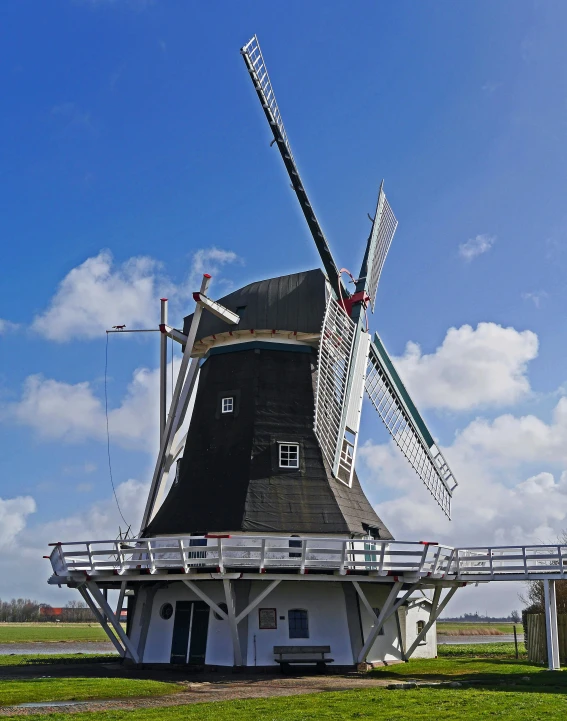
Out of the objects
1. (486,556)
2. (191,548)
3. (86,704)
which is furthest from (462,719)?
(486,556)

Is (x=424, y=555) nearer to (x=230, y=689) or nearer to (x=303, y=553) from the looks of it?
(x=303, y=553)

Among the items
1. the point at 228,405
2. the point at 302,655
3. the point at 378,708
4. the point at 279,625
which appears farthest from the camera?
the point at 228,405

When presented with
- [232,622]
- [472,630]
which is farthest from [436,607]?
[472,630]

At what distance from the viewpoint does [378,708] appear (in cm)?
1081

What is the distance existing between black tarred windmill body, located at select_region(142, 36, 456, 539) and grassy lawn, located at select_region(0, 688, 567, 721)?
258 inches

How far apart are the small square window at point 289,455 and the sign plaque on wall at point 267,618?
3.58 metres

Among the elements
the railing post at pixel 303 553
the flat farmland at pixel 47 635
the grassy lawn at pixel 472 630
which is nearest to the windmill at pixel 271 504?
the railing post at pixel 303 553

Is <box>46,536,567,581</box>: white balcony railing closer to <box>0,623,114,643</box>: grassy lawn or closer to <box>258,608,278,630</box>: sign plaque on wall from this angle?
<box>258,608,278,630</box>: sign plaque on wall

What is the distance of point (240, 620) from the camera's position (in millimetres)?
17188

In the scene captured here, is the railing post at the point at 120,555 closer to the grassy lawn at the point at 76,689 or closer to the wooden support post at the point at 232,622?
the wooden support post at the point at 232,622

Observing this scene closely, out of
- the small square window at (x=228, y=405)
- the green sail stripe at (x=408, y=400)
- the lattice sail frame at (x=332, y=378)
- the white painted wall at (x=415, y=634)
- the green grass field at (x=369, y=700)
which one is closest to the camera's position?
the green grass field at (x=369, y=700)

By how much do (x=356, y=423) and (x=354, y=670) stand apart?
236 inches

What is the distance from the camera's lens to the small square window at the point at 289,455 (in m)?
19.7

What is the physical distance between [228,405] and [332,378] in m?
2.95
